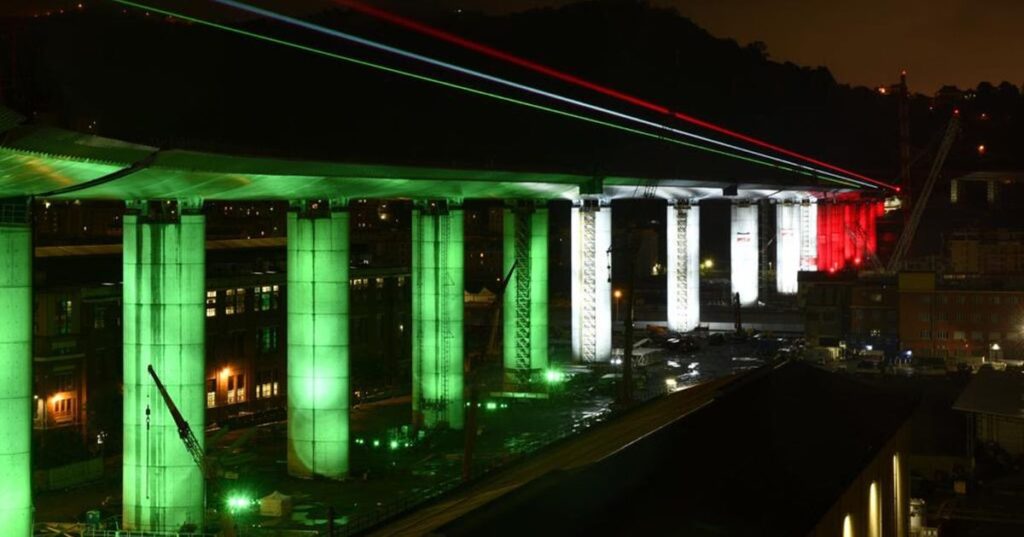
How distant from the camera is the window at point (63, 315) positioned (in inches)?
1638

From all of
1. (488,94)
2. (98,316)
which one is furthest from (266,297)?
(488,94)

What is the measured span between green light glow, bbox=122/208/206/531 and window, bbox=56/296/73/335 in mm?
13319

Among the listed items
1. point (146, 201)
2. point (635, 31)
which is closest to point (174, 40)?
point (146, 201)

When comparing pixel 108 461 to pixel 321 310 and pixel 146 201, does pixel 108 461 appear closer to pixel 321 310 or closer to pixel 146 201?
pixel 321 310

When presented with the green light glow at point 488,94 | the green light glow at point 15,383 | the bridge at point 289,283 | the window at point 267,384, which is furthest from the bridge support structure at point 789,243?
the green light glow at point 15,383

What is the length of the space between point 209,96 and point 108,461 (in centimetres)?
1274

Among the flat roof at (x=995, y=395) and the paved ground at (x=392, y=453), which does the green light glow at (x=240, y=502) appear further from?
the flat roof at (x=995, y=395)

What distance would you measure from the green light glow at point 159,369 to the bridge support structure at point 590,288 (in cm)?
3127

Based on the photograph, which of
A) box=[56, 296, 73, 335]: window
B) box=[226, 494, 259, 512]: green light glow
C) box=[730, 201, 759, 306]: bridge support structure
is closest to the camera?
box=[226, 494, 259, 512]: green light glow

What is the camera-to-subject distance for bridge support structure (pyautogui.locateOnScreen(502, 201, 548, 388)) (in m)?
51.9

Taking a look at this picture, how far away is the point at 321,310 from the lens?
34656mm

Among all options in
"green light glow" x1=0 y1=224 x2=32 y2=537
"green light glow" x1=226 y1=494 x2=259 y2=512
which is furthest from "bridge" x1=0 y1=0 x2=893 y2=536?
"green light glow" x1=226 y1=494 x2=259 y2=512

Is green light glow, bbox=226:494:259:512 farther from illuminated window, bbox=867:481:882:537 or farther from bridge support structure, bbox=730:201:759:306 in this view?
bridge support structure, bbox=730:201:759:306

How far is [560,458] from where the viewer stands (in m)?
23.1
